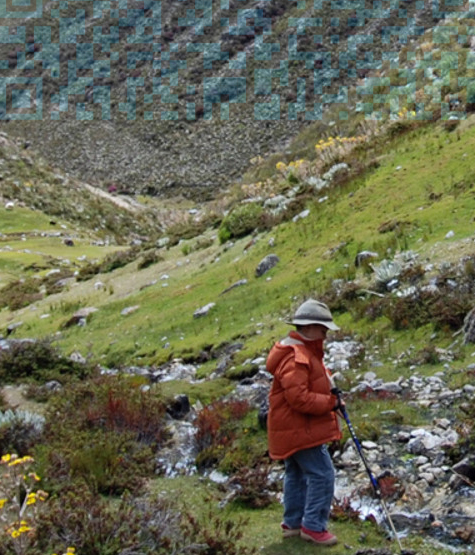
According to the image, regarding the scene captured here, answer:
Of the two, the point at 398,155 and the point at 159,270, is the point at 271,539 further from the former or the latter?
the point at 159,270

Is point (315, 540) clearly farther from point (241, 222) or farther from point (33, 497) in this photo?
point (241, 222)

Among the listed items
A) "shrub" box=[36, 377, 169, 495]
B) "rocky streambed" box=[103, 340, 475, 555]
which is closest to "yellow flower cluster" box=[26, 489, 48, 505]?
"shrub" box=[36, 377, 169, 495]

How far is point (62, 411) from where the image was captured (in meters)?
9.73

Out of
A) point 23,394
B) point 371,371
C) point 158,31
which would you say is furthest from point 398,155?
point 158,31

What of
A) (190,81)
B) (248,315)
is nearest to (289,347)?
(248,315)

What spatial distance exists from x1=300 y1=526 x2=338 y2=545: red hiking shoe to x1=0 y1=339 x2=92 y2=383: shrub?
7.30 meters

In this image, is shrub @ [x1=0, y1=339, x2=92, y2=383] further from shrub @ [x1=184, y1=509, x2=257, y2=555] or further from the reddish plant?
shrub @ [x1=184, y1=509, x2=257, y2=555]

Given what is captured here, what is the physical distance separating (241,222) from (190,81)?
172 ft

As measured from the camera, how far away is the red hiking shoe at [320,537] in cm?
608

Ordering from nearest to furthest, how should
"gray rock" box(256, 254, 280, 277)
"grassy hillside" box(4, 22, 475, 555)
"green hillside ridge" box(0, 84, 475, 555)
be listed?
1. "grassy hillside" box(4, 22, 475, 555)
2. "green hillside ridge" box(0, 84, 475, 555)
3. "gray rock" box(256, 254, 280, 277)

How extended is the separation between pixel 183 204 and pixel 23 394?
4359 cm

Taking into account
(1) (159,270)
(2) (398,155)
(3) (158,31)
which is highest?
(3) (158,31)

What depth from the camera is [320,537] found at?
20.0 feet

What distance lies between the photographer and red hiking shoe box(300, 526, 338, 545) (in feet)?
19.9
